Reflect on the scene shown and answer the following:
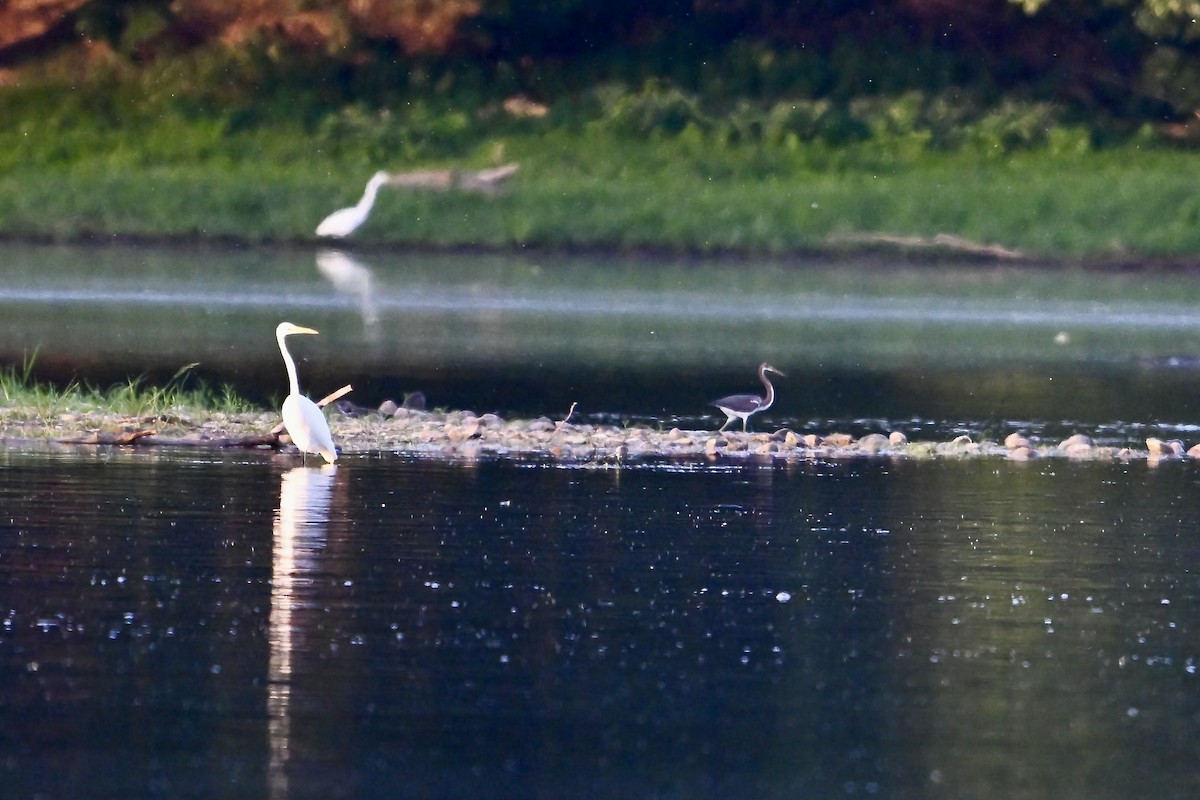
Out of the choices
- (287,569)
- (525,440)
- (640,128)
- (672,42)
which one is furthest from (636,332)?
(287,569)

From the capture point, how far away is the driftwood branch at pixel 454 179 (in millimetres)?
32781

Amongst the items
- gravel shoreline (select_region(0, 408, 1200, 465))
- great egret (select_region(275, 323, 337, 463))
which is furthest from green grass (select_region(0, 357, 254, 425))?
great egret (select_region(275, 323, 337, 463))

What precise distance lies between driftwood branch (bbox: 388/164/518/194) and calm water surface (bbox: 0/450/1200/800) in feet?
65.6

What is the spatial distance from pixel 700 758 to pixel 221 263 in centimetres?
2475

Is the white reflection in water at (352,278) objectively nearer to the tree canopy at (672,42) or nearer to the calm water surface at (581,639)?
the tree canopy at (672,42)

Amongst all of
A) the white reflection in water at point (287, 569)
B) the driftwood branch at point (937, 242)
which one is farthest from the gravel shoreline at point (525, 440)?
the driftwood branch at point (937, 242)

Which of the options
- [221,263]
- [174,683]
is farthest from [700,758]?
[221,263]

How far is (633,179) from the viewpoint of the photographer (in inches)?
1300

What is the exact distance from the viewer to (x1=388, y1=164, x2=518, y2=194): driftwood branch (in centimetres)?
3278

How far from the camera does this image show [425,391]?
61.0ft

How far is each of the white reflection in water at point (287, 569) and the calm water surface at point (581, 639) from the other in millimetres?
21

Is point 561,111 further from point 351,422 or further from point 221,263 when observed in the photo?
point 351,422

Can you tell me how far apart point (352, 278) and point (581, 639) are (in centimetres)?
2142

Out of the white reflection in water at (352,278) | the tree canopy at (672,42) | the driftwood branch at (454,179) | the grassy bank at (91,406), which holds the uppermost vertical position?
the tree canopy at (672,42)
